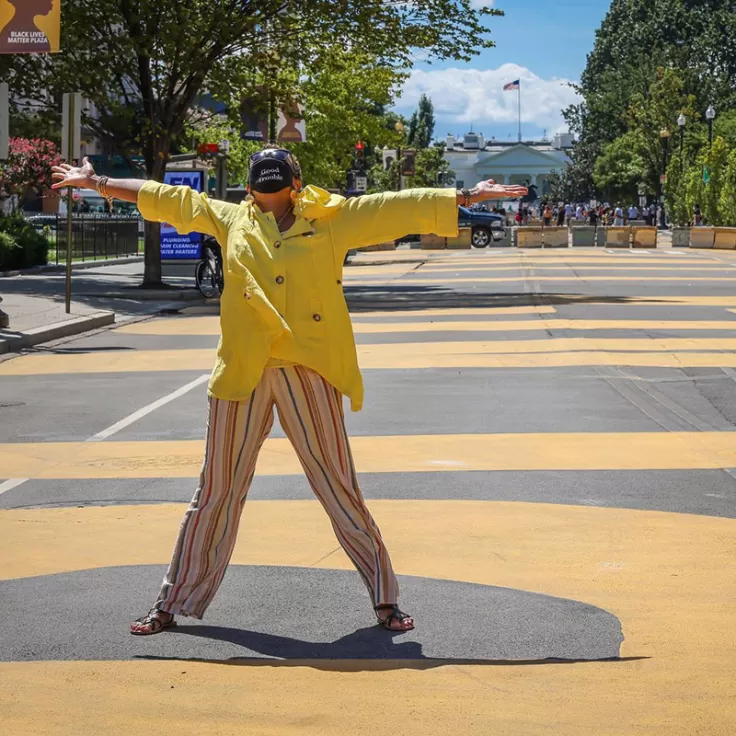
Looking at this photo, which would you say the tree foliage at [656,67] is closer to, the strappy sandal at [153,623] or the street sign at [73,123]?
the street sign at [73,123]

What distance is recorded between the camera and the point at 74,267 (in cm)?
3981

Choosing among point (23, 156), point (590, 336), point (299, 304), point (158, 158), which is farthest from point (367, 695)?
point (23, 156)

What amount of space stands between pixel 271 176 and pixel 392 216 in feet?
1.56

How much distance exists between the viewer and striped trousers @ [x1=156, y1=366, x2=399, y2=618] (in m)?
5.44

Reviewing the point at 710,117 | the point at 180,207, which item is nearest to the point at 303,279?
the point at 180,207

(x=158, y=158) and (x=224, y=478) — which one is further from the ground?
(x=158, y=158)

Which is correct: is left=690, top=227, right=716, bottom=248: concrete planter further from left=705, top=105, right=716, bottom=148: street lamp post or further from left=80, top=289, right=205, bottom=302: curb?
left=80, top=289, right=205, bottom=302: curb

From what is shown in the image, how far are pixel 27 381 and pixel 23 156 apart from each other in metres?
33.9

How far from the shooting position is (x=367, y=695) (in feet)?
15.4

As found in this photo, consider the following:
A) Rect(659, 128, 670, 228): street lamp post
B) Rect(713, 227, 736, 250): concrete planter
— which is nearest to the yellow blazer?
Rect(713, 227, 736, 250): concrete planter

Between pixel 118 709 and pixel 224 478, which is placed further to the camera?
pixel 224 478

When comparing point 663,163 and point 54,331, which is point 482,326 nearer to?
point 54,331

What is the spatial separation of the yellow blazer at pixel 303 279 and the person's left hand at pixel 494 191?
20 centimetres

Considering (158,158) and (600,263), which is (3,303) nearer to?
(158,158)
